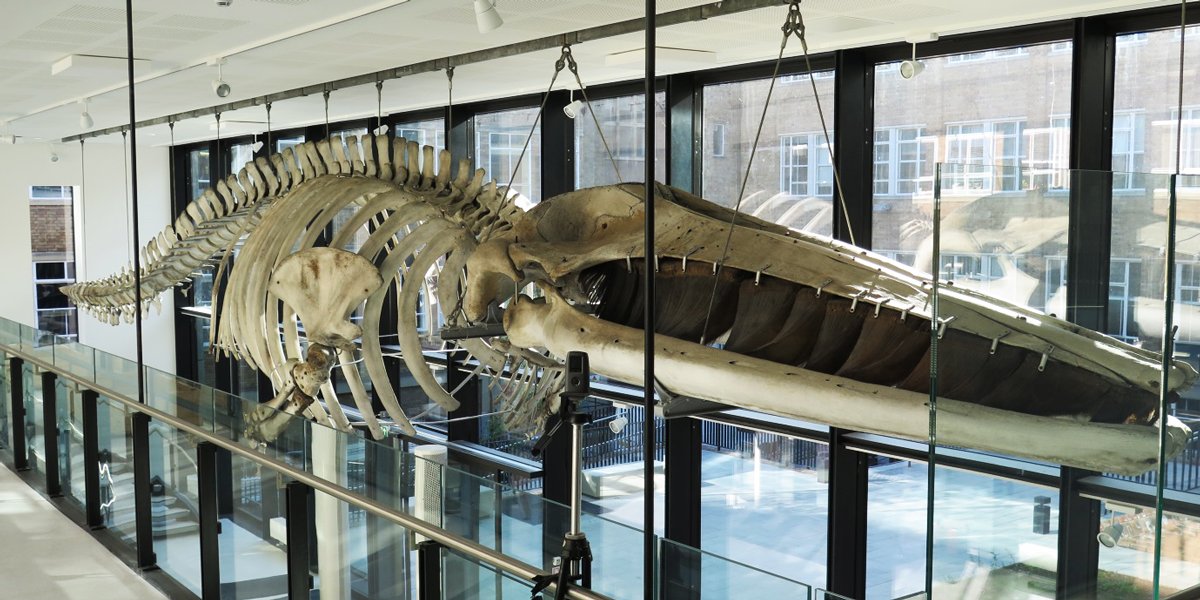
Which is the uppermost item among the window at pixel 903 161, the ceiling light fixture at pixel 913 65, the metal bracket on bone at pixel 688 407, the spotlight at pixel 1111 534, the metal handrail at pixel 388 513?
the ceiling light fixture at pixel 913 65

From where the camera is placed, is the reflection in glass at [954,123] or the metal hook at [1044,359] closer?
the metal hook at [1044,359]

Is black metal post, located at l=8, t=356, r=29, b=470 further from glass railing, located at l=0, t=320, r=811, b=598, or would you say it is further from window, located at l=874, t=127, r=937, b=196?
window, located at l=874, t=127, r=937, b=196

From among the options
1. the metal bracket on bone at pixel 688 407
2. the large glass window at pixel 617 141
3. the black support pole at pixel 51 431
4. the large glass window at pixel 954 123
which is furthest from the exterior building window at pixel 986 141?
the black support pole at pixel 51 431

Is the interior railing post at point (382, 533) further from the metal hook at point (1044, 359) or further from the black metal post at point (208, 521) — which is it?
the metal hook at point (1044, 359)

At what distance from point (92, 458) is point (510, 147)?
5514 mm

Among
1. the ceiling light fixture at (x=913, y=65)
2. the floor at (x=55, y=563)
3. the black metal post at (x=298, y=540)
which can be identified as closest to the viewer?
the black metal post at (x=298, y=540)

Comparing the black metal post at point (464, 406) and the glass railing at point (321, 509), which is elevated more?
the glass railing at point (321, 509)

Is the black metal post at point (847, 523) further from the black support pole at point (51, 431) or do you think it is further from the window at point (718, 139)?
the black support pole at point (51, 431)

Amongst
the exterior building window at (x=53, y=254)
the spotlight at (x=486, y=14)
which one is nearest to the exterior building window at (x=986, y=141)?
the spotlight at (x=486, y=14)

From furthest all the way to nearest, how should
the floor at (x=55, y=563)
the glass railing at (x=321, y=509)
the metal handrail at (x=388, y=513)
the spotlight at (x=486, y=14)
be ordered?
1. the spotlight at (x=486, y=14)
2. the floor at (x=55, y=563)
3. the glass railing at (x=321, y=509)
4. the metal handrail at (x=388, y=513)

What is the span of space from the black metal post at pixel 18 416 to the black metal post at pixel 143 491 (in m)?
2.16

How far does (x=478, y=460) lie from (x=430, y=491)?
751 cm

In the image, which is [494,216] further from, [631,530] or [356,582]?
[631,530]

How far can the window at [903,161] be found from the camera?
6664mm
